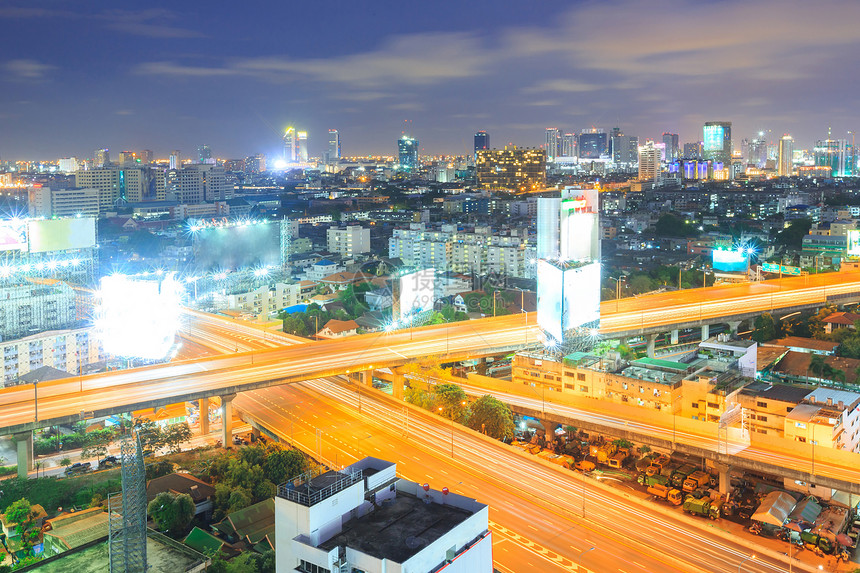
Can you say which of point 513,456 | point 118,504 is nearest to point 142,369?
point 118,504

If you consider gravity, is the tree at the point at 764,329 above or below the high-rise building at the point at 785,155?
below

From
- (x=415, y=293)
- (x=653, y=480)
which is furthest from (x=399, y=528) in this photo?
(x=415, y=293)

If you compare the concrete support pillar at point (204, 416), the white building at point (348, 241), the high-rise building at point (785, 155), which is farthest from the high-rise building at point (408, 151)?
the concrete support pillar at point (204, 416)

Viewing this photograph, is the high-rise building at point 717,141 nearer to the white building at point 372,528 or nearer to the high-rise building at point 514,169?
the high-rise building at point 514,169

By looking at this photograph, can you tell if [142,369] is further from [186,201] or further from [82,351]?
[186,201]

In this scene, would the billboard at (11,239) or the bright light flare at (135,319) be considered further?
the billboard at (11,239)

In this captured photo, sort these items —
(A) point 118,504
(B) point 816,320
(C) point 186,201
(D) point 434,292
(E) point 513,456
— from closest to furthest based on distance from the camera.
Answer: (A) point 118,504 < (E) point 513,456 < (B) point 816,320 < (D) point 434,292 < (C) point 186,201

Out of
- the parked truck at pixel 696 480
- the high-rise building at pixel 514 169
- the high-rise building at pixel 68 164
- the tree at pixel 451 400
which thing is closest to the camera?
the parked truck at pixel 696 480
